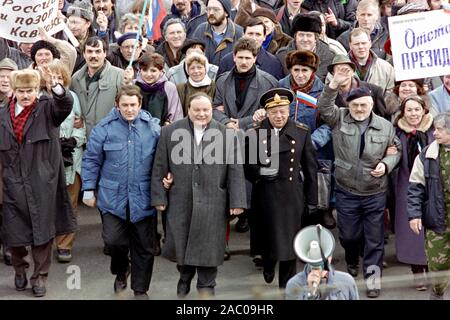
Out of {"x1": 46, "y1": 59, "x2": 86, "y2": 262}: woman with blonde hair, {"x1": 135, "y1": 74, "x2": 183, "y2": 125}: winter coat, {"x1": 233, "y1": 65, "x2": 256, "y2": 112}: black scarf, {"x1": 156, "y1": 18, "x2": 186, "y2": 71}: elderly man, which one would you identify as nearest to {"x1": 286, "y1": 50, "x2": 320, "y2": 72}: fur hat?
{"x1": 233, "y1": 65, "x2": 256, "y2": 112}: black scarf

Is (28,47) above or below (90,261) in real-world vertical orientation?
above

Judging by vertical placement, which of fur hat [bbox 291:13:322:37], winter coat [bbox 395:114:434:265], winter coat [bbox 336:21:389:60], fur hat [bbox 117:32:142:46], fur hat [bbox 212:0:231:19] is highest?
fur hat [bbox 212:0:231:19]

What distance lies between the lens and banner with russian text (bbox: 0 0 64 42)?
456 inches

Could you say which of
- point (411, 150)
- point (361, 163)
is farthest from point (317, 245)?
point (411, 150)

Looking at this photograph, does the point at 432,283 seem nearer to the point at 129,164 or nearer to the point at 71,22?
the point at 129,164

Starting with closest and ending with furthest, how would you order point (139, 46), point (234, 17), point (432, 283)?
point (432, 283) → point (139, 46) → point (234, 17)

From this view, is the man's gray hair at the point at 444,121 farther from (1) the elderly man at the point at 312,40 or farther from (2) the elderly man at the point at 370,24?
(2) the elderly man at the point at 370,24

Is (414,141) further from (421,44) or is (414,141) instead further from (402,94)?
(421,44)

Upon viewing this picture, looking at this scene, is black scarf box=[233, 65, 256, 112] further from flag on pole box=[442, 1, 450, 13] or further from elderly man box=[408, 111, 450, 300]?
elderly man box=[408, 111, 450, 300]

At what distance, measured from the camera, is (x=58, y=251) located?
11.3 meters

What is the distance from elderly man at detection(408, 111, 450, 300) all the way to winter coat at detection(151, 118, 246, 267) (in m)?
1.45

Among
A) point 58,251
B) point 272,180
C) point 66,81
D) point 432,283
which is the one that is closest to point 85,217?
point 58,251

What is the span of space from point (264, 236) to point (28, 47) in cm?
356

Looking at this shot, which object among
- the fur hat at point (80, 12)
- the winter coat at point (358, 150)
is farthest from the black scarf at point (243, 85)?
the fur hat at point (80, 12)
